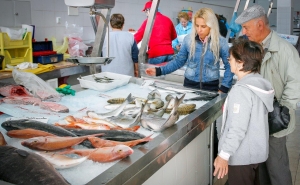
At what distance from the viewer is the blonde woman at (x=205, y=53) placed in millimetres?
3297

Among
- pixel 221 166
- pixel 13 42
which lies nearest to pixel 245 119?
pixel 221 166

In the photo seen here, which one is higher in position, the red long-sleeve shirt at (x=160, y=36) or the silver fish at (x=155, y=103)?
the red long-sleeve shirt at (x=160, y=36)

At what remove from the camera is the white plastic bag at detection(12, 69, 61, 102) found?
263cm

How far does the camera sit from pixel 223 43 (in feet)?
11.2

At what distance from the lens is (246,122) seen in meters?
2.14

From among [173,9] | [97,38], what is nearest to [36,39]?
[97,38]

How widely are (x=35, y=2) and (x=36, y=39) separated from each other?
577mm

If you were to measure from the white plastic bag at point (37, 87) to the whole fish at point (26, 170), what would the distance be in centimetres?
124

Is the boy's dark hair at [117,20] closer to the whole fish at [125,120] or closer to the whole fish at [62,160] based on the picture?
the whole fish at [125,120]

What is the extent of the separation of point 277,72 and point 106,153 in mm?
1684

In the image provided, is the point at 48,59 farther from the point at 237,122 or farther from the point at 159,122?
the point at 237,122

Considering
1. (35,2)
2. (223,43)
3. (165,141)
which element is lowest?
(165,141)

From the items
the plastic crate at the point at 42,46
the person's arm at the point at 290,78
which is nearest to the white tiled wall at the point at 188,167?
the person's arm at the point at 290,78

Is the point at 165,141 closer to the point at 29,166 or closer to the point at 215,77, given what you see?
the point at 29,166
